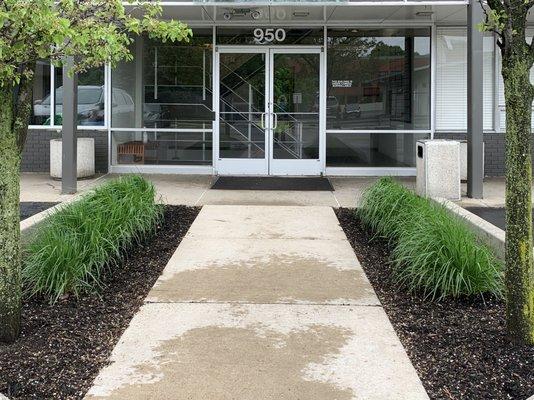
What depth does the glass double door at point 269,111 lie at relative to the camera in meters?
12.9

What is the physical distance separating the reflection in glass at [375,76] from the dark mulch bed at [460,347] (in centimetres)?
739

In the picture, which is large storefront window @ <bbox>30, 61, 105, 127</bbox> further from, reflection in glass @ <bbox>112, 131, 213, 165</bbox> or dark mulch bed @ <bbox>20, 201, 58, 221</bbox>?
dark mulch bed @ <bbox>20, 201, 58, 221</bbox>

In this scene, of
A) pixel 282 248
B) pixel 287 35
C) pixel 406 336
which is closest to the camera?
pixel 406 336

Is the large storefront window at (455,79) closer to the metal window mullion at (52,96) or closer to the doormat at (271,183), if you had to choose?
the doormat at (271,183)

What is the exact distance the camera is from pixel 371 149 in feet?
42.9

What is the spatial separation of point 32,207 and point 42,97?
4655 millimetres

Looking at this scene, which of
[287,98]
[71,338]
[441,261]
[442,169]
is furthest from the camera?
[287,98]

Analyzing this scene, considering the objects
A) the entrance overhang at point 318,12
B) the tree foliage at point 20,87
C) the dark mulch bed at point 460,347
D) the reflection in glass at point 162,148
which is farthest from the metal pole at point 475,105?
the tree foliage at point 20,87

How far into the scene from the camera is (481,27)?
14.0 ft

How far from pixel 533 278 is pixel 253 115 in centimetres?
920

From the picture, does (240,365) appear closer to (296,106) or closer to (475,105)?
(475,105)

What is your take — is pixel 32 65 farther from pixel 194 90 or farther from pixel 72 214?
pixel 194 90

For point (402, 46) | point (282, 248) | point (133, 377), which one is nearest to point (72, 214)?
point (282, 248)

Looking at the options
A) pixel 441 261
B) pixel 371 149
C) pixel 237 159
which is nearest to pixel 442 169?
pixel 371 149
